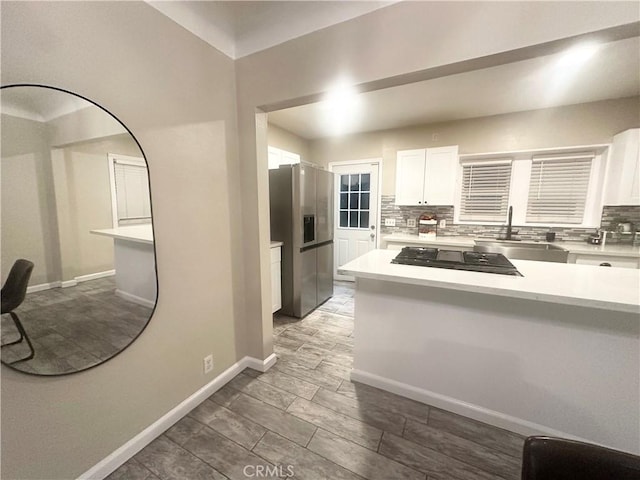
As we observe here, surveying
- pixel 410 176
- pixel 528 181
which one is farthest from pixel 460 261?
pixel 528 181

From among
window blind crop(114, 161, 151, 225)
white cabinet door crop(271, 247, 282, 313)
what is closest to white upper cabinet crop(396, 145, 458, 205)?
white cabinet door crop(271, 247, 282, 313)

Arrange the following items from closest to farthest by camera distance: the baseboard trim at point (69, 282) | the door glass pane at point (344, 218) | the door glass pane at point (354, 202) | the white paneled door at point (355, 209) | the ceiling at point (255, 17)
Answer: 1. the baseboard trim at point (69, 282)
2. the ceiling at point (255, 17)
3. the white paneled door at point (355, 209)
4. the door glass pane at point (354, 202)
5. the door glass pane at point (344, 218)

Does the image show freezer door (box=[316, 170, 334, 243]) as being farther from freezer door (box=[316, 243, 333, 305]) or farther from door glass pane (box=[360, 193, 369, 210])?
door glass pane (box=[360, 193, 369, 210])

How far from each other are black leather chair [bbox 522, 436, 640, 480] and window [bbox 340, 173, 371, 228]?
3769 mm

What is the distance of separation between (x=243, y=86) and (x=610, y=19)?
193 centimetres

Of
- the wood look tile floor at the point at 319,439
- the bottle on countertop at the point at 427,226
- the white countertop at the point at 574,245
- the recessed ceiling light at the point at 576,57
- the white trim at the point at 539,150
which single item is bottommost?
the wood look tile floor at the point at 319,439

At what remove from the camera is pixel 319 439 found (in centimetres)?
149

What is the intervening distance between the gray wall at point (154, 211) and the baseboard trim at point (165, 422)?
1.4 inches

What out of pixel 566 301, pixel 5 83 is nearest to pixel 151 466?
pixel 5 83

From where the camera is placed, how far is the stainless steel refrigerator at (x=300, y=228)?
2.87 m

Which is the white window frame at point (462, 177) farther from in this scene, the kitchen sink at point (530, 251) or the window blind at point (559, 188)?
the kitchen sink at point (530, 251)

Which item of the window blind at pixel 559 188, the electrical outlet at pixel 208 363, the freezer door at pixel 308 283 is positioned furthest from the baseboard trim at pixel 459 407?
the window blind at pixel 559 188

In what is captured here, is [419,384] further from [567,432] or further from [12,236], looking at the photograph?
[12,236]

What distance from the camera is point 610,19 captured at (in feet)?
3.23
